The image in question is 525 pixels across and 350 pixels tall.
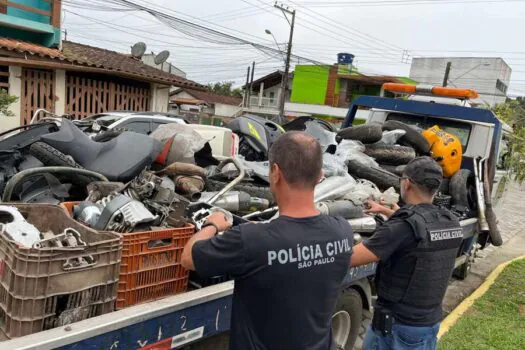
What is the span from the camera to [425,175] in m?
2.84

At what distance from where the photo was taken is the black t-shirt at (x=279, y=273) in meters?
1.81

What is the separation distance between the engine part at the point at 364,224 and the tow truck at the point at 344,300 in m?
0.30

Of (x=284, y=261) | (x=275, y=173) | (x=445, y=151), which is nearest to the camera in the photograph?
(x=284, y=261)

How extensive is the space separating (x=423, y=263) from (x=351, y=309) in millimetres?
1158

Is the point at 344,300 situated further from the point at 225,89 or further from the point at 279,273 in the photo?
the point at 225,89

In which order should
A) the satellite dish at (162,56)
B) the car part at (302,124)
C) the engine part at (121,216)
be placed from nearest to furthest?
the engine part at (121,216)
the car part at (302,124)
the satellite dish at (162,56)

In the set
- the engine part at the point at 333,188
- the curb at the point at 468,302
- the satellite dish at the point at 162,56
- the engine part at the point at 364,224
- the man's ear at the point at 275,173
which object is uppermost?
the satellite dish at the point at 162,56

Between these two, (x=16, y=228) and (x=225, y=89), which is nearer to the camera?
(x=16, y=228)

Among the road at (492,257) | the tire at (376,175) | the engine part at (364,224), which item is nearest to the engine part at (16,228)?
the engine part at (364,224)

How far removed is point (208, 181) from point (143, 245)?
5.03 ft

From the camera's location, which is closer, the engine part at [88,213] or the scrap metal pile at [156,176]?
the engine part at [88,213]

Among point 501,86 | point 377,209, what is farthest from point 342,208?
point 501,86

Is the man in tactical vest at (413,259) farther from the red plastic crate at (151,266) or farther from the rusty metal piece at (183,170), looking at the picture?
the rusty metal piece at (183,170)

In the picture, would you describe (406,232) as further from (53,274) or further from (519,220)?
(519,220)
